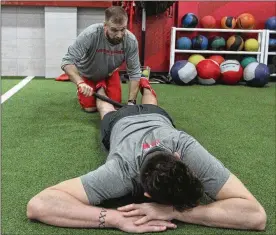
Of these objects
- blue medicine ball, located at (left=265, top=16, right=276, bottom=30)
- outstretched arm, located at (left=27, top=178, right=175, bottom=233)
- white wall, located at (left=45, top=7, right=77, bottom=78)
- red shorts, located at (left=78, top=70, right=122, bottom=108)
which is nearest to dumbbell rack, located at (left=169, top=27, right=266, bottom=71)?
blue medicine ball, located at (left=265, top=16, right=276, bottom=30)

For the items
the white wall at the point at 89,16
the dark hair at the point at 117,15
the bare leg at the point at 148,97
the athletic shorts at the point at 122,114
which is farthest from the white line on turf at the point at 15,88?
the athletic shorts at the point at 122,114

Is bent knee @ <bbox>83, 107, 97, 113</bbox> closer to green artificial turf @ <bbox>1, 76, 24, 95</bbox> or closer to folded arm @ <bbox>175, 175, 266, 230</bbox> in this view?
green artificial turf @ <bbox>1, 76, 24, 95</bbox>

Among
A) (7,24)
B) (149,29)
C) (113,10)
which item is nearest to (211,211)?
(113,10)

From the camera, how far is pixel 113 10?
345 centimetres

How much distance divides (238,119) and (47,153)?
2.06 m

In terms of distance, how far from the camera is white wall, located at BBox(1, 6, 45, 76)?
7.11 m

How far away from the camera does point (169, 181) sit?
174 centimetres

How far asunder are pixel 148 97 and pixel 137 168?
72.8 inches

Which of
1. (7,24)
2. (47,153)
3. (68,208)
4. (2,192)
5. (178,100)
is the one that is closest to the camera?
(68,208)

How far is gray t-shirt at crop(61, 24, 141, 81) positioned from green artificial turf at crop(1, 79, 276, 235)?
1.49ft

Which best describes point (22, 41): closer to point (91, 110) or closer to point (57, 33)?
point (57, 33)

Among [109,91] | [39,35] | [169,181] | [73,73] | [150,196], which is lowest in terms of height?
[150,196]

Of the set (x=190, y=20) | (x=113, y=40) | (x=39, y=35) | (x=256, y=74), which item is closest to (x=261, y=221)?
(x=113, y=40)

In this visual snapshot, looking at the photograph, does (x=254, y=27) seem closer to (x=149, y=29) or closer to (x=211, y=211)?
(x=149, y=29)
